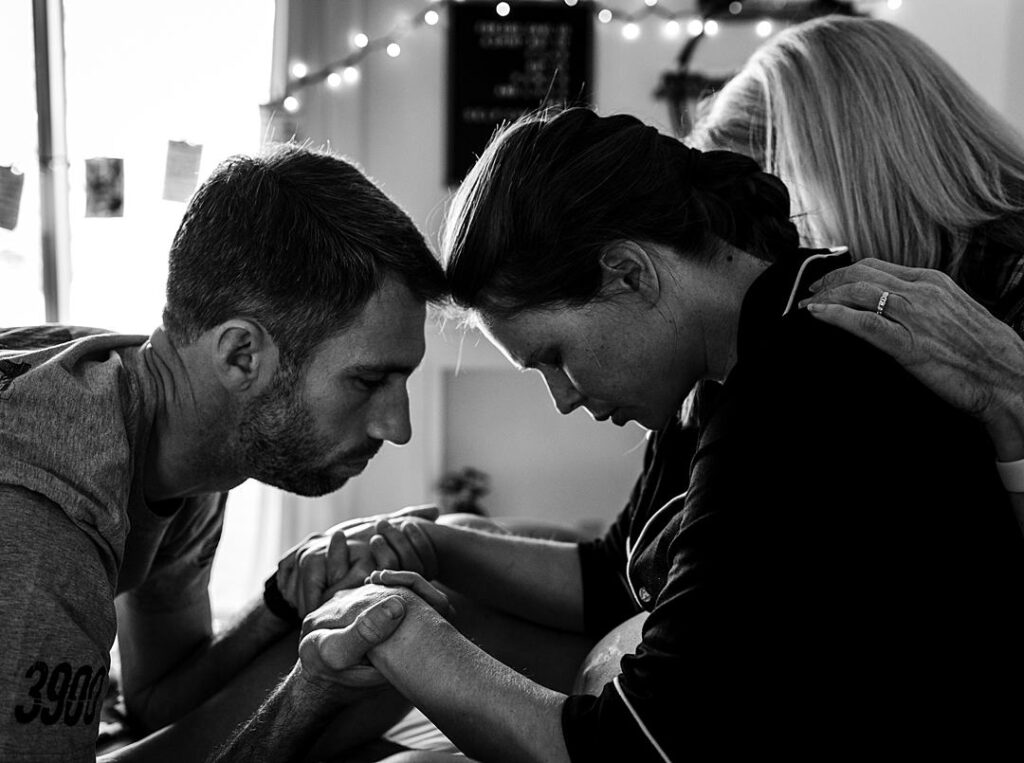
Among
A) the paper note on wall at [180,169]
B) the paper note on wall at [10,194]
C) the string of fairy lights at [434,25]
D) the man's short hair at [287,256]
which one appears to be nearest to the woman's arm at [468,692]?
the man's short hair at [287,256]

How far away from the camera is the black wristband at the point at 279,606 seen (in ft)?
5.05

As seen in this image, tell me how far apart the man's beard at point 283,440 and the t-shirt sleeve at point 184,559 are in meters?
0.24

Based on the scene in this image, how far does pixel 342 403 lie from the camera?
1.32 meters

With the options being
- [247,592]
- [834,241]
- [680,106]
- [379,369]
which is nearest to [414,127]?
[680,106]

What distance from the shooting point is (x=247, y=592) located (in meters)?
3.45

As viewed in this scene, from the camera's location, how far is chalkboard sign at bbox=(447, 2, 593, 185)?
3639 mm

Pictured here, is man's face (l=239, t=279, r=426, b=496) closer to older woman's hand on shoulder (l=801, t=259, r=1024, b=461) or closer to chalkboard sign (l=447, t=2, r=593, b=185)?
older woman's hand on shoulder (l=801, t=259, r=1024, b=461)

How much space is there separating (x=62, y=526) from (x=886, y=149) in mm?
1266

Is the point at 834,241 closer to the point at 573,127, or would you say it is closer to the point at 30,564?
the point at 573,127


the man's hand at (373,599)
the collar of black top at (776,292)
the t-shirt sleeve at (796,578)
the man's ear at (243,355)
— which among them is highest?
the collar of black top at (776,292)

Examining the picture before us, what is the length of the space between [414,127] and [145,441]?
102 inches

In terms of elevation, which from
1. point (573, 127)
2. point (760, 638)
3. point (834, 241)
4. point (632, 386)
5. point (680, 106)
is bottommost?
point (760, 638)

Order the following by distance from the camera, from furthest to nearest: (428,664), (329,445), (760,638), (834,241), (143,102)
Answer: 1. (143,102)
2. (834,241)
3. (329,445)
4. (428,664)
5. (760,638)

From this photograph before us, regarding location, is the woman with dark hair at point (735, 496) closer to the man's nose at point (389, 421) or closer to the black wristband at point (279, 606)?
the man's nose at point (389, 421)
